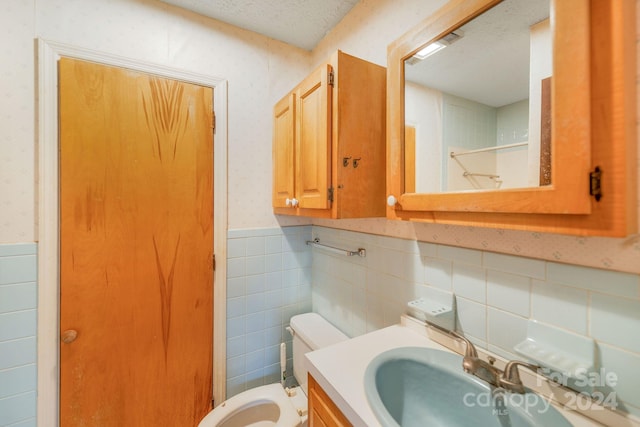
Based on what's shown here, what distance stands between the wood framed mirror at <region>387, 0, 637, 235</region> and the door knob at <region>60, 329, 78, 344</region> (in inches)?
59.0

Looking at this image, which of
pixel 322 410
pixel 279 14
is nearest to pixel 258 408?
pixel 322 410

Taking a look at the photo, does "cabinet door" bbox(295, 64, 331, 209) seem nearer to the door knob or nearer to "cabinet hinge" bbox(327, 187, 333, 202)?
"cabinet hinge" bbox(327, 187, 333, 202)

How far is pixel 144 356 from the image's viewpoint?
1320 millimetres

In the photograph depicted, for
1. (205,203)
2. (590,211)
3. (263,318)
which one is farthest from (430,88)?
(263,318)

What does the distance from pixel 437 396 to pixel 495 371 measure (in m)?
0.19

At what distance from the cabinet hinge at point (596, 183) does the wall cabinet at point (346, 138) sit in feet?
2.17

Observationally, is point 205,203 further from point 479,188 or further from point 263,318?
point 479,188

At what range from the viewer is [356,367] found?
82 centimetres

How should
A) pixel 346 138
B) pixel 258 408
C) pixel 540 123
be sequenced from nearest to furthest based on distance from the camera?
pixel 540 123
pixel 346 138
pixel 258 408

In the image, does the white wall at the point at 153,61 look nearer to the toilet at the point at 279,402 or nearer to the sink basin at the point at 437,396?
the toilet at the point at 279,402

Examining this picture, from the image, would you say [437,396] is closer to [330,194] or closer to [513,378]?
[513,378]

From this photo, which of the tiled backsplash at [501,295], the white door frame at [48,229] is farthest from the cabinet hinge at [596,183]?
the white door frame at [48,229]

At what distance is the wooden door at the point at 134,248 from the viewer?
1174 mm

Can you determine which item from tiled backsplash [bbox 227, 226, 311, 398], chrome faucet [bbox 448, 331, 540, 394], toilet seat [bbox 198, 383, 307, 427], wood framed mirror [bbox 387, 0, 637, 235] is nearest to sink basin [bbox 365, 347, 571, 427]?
chrome faucet [bbox 448, 331, 540, 394]
